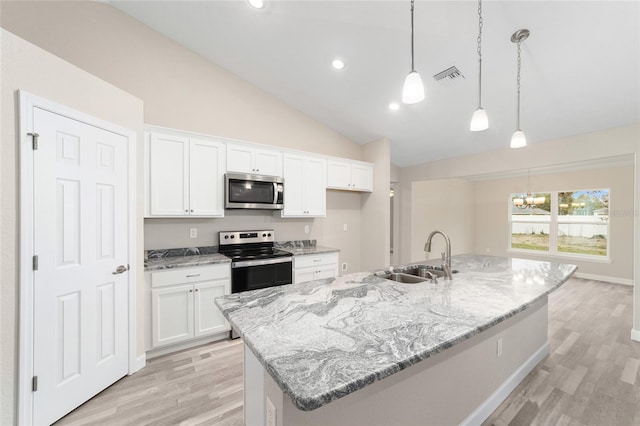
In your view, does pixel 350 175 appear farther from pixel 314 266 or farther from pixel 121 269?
pixel 121 269

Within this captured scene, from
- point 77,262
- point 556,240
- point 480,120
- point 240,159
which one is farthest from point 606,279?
point 77,262

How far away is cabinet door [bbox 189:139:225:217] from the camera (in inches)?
116

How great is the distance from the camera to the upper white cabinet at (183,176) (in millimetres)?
2705

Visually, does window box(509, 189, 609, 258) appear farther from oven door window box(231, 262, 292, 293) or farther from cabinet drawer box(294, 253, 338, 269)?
oven door window box(231, 262, 292, 293)

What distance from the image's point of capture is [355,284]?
1.83 meters

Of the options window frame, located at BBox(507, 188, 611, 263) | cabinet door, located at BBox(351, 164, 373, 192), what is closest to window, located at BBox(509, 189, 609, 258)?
window frame, located at BBox(507, 188, 611, 263)

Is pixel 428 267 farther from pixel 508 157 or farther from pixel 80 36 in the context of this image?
pixel 80 36

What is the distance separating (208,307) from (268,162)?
1873 millimetres

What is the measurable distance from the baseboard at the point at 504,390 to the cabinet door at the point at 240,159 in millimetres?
3077

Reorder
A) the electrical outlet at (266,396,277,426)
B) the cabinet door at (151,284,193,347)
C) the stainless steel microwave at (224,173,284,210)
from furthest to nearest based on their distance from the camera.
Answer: the stainless steel microwave at (224,173,284,210)
the cabinet door at (151,284,193,347)
the electrical outlet at (266,396,277,426)

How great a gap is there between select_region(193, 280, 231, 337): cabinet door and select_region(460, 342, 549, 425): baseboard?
233cm

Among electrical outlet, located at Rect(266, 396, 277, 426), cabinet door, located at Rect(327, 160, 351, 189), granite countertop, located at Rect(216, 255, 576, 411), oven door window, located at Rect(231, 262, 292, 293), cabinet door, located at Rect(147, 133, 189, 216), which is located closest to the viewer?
granite countertop, located at Rect(216, 255, 576, 411)

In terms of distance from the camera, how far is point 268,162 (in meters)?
3.48

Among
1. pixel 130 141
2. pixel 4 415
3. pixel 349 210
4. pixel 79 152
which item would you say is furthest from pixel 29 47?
pixel 349 210
